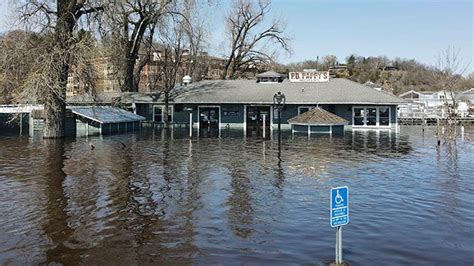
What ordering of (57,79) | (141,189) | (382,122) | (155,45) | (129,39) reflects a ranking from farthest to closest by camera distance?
1. (155,45)
2. (129,39)
3. (382,122)
4. (57,79)
5. (141,189)

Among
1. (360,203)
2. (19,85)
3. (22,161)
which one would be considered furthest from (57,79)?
(360,203)

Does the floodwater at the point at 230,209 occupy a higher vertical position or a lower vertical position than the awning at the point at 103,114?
lower

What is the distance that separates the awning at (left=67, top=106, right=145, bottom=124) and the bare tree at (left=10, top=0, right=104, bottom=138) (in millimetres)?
2505

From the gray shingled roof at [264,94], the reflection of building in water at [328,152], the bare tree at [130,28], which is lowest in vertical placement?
the reflection of building in water at [328,152]

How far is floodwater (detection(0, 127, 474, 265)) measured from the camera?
6688 mm

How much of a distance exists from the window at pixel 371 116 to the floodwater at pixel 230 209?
16.7 meters

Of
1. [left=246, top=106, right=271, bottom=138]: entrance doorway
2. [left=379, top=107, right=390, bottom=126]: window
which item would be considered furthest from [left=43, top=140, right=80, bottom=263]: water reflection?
[left=379, top=107, right=390, bottom=126]: window

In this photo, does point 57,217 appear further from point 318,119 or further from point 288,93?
point 288,93

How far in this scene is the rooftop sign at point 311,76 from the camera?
3806 centimetres

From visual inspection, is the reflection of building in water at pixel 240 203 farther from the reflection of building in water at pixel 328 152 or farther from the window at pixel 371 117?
the window at pixel 371 117

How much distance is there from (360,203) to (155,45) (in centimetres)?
4360

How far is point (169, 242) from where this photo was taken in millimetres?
7160

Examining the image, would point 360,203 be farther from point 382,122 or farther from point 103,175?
point 382,122

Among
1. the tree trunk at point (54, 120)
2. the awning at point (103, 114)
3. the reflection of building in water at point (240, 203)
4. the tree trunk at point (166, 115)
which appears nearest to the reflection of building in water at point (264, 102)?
the tree trunk at point (166, 115)
